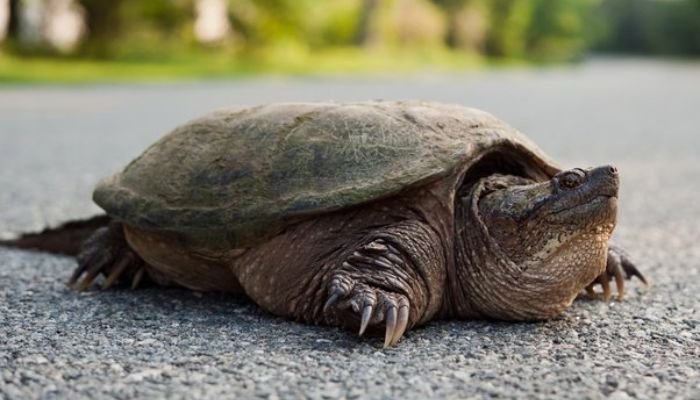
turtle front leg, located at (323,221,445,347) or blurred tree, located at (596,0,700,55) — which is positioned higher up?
blurred tree, located at (596,0,700,55)

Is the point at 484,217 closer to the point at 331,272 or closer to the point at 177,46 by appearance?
the point at 331,272

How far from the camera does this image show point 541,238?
7.76ft

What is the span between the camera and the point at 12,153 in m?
6.89

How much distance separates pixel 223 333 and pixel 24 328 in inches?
22.2

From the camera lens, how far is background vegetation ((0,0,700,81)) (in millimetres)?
17750

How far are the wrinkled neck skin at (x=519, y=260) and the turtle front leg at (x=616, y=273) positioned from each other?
1.08 ft

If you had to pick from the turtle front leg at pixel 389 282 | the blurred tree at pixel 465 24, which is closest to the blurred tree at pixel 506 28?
the blurred tree at pixel 465 24

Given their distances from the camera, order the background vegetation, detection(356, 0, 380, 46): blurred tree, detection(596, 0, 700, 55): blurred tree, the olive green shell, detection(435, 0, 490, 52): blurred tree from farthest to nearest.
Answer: detection(596, 0, 700, 55): blurred tree, detection(435, 0, 490, 52): blurred tree, detection(356, 0, 380, 46): blurred tree, the background vegetation, the olive green shell

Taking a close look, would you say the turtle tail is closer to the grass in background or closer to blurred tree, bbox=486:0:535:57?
the grass in background

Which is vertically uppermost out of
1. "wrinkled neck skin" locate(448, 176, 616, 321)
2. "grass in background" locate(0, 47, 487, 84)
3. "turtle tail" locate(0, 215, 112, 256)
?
"wrinkled neck skin" locate(448, 176, 616, 321)

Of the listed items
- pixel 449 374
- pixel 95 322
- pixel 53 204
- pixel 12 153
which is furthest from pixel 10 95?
pixel 449 374

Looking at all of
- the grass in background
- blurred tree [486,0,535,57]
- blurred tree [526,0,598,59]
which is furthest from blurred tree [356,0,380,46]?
blurred tree [526,0,598,59]

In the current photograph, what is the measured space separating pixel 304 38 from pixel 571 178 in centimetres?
2437

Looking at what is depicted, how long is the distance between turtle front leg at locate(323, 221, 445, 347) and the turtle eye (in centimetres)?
38
